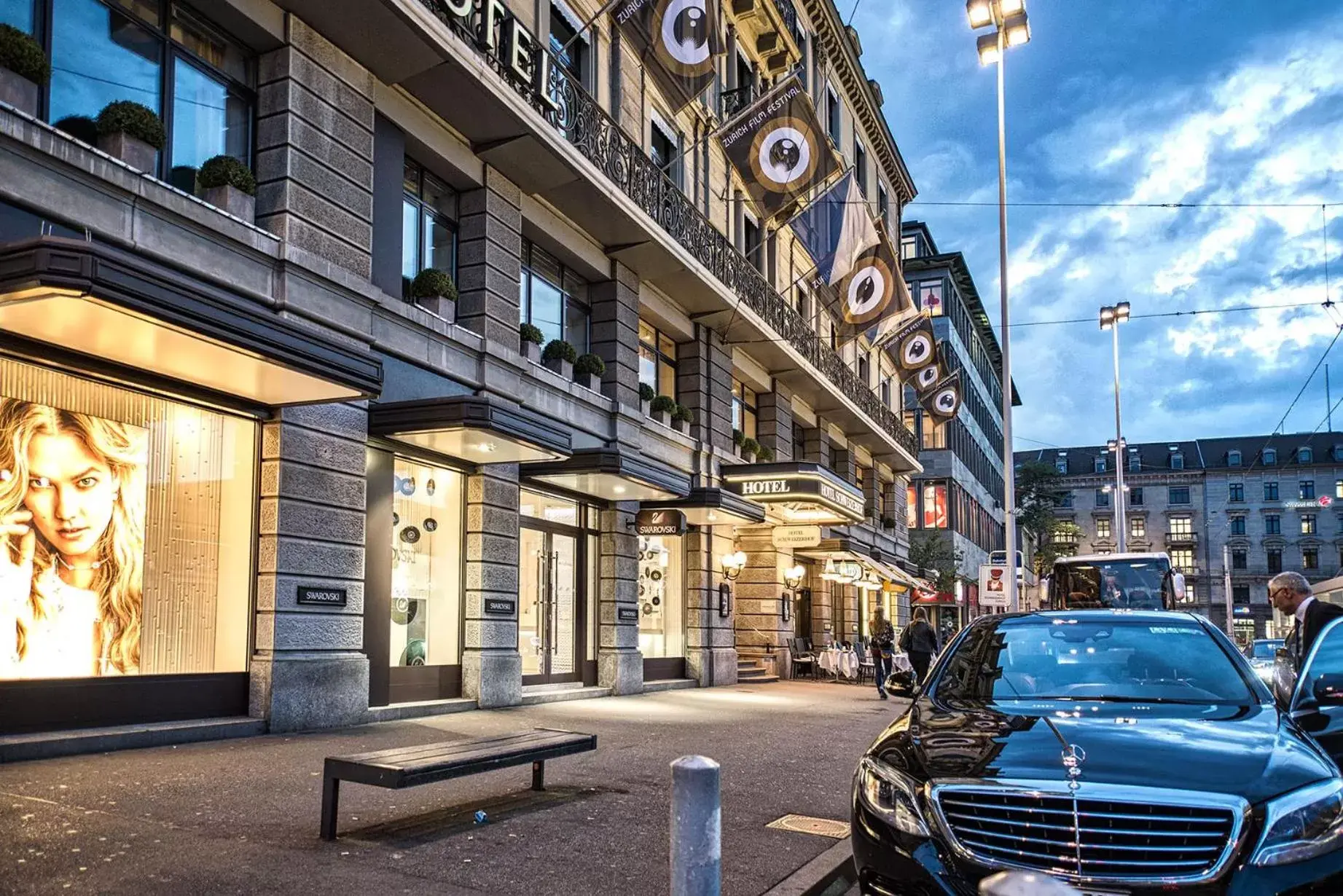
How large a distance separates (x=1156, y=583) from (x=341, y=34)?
22150 millimetres

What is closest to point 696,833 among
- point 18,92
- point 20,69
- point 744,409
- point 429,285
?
point 18,92

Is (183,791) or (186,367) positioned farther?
(186,367)

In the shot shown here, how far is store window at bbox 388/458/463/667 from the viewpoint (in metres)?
14.7

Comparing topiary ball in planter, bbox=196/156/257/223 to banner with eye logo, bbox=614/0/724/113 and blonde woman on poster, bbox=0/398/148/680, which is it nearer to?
blonde woman on poster, bbox=0/398/148/680

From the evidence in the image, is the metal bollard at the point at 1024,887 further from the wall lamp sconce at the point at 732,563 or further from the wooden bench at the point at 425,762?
the wall lamp sconce at the point at 732,563

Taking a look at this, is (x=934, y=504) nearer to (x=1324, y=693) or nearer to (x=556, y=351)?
(x=556, y=351)

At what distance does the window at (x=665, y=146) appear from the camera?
23094 mm

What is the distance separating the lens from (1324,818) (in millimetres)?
4547

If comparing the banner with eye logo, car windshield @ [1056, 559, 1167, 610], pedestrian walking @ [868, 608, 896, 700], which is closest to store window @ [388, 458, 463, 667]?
the banner with eye logo

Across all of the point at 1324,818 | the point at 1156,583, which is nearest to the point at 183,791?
the point at 1324,818

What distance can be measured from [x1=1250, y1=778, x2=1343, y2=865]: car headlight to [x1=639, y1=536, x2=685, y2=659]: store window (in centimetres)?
1748

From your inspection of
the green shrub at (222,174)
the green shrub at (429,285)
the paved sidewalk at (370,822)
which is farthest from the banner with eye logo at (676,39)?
the paved sidewalk at (370,822)

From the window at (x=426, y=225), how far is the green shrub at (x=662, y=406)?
672 cm

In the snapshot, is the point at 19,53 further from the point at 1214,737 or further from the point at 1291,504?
the point at 1291,504
